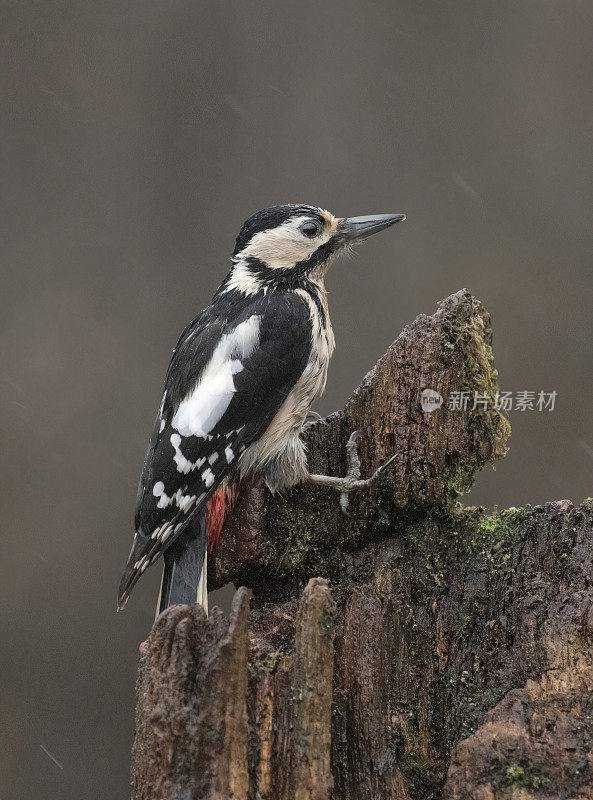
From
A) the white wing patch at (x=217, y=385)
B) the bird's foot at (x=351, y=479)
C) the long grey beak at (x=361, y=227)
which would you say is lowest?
the bird's foot at (x=351, y=479)

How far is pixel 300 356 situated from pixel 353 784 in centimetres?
93

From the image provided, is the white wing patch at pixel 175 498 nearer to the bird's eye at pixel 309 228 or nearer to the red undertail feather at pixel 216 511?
the red undertail feather at pixel 216 511

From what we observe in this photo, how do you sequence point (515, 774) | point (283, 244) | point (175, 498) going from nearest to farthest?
point (515, 774)
point (175, 498)
point (283, 244)

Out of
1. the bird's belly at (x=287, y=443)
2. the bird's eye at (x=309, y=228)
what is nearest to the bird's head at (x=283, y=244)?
the bird's eye at (x=309, y=228)

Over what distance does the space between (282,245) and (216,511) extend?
0.70 m

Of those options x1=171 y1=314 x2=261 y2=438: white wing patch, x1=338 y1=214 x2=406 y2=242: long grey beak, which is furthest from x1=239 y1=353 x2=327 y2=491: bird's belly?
x1=338 y1=214 x2=406 y2=242: long grey beak

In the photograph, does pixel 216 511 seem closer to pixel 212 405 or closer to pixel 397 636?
pixel 212 405

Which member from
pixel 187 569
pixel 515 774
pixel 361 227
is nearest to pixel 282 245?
pixel 361 227

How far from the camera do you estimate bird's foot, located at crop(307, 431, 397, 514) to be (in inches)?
68.0

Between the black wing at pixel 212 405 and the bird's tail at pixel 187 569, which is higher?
the black wing at pixel 212 405

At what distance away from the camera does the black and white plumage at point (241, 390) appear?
1798 mm

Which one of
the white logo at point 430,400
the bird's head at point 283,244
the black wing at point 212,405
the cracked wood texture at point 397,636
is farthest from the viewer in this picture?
the bird's head at point 283,244

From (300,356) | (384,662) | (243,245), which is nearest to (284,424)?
(300,356)

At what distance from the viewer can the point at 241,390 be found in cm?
191
